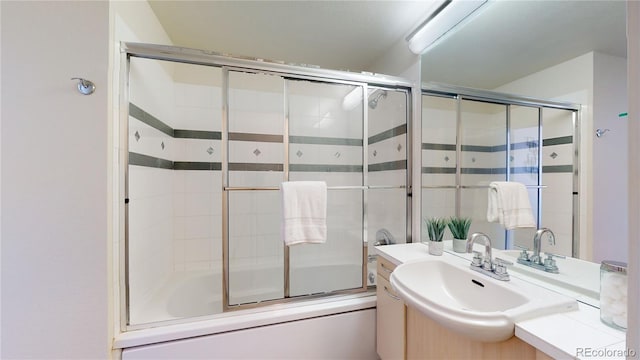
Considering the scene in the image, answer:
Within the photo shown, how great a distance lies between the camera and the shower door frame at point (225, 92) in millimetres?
1200

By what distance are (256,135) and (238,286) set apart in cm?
129

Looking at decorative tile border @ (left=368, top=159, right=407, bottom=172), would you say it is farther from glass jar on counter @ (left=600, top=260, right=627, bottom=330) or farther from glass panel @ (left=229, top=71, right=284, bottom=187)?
glass jar on counter @ (left=600, top=260, right=627, bottom=330)

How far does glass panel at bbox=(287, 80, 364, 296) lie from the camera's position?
188 centimetres

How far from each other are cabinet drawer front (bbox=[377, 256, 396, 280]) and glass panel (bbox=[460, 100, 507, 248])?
548 millimetres

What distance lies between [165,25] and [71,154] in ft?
4.05

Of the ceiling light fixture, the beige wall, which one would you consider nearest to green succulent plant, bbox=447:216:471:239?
the ceiling light fixture

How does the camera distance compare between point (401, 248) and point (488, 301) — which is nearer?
point (488, 301)

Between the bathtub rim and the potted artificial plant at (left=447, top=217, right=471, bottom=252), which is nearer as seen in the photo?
the bathtub rim

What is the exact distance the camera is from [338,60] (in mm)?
2246

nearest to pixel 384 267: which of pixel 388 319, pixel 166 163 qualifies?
pixel 388 319

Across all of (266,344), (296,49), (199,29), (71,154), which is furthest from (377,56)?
(266,344)

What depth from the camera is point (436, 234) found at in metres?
1.45

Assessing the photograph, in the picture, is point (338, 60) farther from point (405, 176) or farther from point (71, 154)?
point (71, 154)

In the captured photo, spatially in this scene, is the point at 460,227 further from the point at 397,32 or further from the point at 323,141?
the point at 397,32
